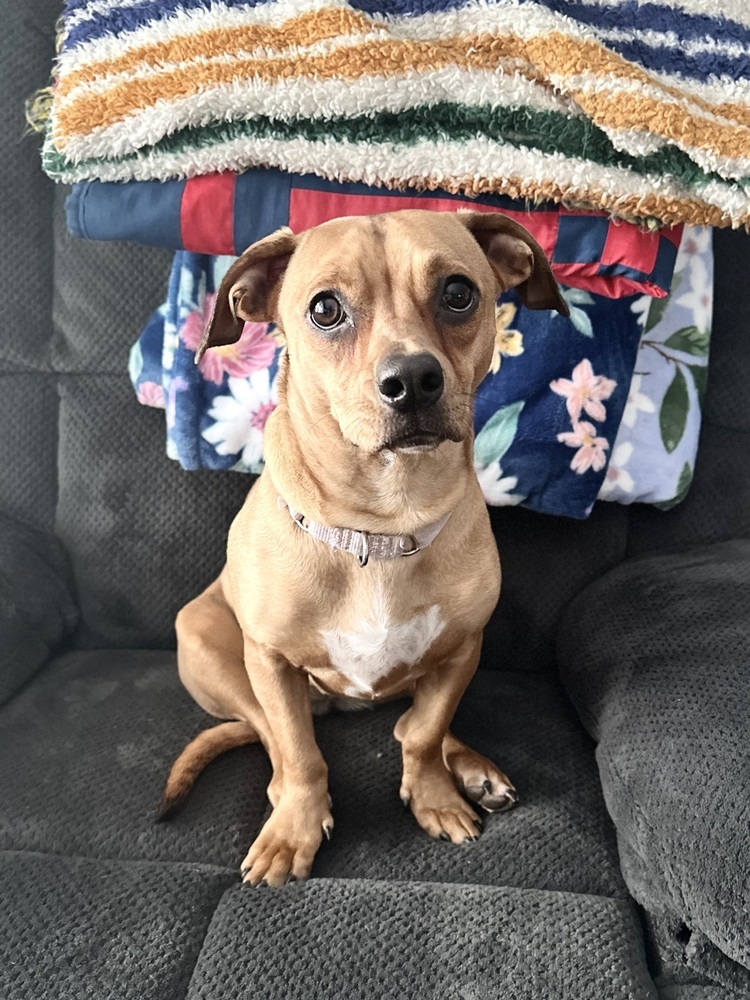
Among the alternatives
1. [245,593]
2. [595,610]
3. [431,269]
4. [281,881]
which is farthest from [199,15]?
[281,881]

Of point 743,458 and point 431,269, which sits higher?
point 431,269

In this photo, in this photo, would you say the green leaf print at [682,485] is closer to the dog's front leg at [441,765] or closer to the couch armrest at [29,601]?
the dog's front leg at [441,765]

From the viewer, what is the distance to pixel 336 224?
50.1 inches

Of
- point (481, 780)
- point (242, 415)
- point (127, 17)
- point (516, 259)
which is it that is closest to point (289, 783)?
point (481, 780)

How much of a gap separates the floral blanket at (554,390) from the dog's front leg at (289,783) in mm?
524

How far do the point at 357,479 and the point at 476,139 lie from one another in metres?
0.72

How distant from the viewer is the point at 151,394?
5.86ft

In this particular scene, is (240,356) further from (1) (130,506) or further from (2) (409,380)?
(2) (409,380)

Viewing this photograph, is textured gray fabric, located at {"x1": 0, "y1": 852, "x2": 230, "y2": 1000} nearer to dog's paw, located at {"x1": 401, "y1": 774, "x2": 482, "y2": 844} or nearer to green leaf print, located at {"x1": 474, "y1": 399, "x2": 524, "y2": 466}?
dog's paw, located at {"x1": 401, "y1": 774, "x2": 482, "y2": 844}

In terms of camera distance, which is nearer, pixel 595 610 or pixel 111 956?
pixel 111 956

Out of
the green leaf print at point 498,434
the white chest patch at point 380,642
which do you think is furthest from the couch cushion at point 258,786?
the green leaf print at point 498,434

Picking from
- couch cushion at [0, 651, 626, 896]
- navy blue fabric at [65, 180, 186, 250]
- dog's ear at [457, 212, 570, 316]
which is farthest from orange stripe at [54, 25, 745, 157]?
couch cushion at [0, 651, 626, 896]

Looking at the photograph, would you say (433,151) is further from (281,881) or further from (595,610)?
(281,881)

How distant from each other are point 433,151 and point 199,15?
517 millimetres
